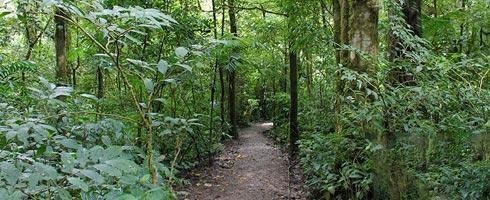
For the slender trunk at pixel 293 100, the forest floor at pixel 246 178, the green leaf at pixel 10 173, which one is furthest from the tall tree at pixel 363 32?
the slender trunk at pixel 293 100

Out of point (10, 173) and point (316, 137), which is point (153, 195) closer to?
point (10, 173)

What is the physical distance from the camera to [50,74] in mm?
12086

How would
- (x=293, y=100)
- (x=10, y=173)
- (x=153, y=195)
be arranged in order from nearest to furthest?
(x=10, y=173) < (x=153, y=195) < (x=293, y=100)

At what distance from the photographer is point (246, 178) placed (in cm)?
869

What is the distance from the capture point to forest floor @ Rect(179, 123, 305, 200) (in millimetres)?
7477

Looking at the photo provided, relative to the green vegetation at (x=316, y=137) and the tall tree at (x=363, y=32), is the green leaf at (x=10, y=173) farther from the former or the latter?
the tall tree at (x=363, y=32)

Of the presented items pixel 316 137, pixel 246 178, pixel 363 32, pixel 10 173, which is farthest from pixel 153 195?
pixel 246 178

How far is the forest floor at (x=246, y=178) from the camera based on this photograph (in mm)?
7477

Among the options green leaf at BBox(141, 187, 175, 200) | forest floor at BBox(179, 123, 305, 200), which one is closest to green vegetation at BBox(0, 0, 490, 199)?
green leaf at BBox(141, 187, 175, 200)

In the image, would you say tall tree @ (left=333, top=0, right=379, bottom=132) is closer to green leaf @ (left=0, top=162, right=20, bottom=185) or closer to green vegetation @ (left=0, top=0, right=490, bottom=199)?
green vegetation @ (left=0, top=0, right=490, bottom=199)

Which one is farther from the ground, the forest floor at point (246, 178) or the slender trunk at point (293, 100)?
the slender trunk at point (293, 100)

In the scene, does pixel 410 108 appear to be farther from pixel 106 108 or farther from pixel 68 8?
pixel 106 108

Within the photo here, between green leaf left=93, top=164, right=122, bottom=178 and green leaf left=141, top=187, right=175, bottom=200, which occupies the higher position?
green leaf left=93, top=164, right=122, bottom=178

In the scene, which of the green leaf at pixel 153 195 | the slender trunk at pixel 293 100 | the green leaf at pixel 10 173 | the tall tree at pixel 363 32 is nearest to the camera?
the green leaf at pixel 10 173
